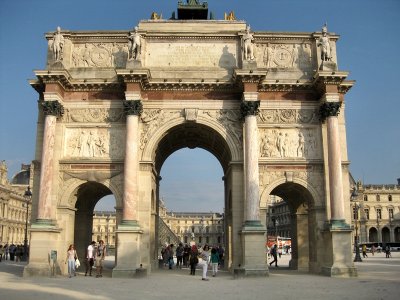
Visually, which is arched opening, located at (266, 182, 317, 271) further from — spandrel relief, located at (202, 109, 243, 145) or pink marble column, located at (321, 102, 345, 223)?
spandrel relief, located at (202, 109, 243, 145)

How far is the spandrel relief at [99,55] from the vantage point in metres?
25.5

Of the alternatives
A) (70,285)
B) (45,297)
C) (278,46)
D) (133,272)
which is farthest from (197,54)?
(45,297)

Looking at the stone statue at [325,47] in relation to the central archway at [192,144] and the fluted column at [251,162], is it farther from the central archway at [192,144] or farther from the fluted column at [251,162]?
the central archway at [192,144]

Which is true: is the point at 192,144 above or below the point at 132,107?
below

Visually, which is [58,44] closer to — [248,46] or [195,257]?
[248,46]

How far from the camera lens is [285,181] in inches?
944

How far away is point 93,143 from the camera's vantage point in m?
24.3

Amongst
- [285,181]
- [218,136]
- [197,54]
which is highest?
[197,54]

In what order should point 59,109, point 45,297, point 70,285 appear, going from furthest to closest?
point 59,109 → point 70,285 → point 45,297

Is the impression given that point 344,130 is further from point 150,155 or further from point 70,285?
point 70,285

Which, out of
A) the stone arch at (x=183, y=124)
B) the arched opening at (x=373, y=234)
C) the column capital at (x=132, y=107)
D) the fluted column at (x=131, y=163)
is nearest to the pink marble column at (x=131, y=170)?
the fluted column at (x=131, y=163)

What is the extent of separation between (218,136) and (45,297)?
14.1m

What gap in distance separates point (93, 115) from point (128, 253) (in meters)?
7.69

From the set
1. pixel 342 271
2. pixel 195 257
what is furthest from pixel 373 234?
pixel 195 257
